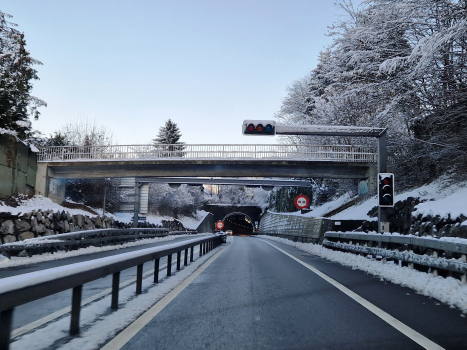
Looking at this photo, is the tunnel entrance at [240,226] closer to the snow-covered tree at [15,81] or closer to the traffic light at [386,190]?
the snow-covered tree at [15,81]

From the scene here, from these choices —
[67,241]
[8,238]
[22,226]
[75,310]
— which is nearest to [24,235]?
[22,226]

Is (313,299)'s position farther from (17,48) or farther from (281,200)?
(281,200)

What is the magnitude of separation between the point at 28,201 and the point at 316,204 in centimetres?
3404

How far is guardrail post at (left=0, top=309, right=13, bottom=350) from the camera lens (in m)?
3.00

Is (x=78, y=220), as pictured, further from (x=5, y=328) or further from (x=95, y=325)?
(x=5, y=328)

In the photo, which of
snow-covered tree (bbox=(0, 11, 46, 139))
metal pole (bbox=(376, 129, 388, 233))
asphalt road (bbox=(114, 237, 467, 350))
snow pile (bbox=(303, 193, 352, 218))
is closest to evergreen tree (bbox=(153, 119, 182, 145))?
snow pile (bbox=(303, 193, 352, 218))

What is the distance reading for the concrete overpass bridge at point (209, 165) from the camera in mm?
32597

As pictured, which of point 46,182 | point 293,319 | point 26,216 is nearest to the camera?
point 293,319

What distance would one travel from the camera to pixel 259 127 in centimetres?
1481

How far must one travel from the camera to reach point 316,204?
51469 mm

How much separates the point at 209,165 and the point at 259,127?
19.5 metres

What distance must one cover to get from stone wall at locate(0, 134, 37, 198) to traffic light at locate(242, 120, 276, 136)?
1631 cm

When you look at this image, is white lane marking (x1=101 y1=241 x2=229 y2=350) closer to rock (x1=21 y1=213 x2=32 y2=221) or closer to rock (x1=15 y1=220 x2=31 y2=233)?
rock (x1=15 y1=220 x2=31 y2=233)

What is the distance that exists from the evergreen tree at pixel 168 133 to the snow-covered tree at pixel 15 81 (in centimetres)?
5025
